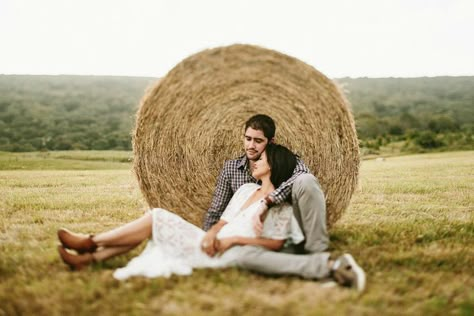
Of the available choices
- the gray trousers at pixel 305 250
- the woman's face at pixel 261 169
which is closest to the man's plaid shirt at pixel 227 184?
the woman's face at pixel 261 169

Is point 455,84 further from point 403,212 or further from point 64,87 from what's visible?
point 403,212

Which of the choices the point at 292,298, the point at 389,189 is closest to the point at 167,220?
the point at 292,298

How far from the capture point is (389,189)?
28.8 ft

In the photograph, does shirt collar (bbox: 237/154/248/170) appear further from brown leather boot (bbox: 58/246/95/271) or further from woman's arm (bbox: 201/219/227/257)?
brown leather boot (bbox: 58/246/95/271)

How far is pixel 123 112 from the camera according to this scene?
39.4 meters

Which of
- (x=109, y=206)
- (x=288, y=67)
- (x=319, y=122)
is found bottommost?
(x=109, y=206)

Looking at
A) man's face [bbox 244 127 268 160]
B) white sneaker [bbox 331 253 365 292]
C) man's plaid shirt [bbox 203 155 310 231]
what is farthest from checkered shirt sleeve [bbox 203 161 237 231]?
white sneaker [bbox 331 253 365 292]

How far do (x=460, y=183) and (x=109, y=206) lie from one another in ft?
21.7

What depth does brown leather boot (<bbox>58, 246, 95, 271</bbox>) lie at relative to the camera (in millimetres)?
3598

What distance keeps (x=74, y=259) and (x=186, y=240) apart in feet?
2.77

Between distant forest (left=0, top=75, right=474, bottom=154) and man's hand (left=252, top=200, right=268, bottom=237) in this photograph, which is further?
distant forest (left=0, top=75, right=474, bottom=154)

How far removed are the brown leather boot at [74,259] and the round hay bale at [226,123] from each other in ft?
4.84

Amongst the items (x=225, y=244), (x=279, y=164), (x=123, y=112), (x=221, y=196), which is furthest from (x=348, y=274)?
(x=123, y=112)

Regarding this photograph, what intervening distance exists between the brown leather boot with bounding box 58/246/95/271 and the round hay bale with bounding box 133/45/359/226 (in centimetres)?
147
